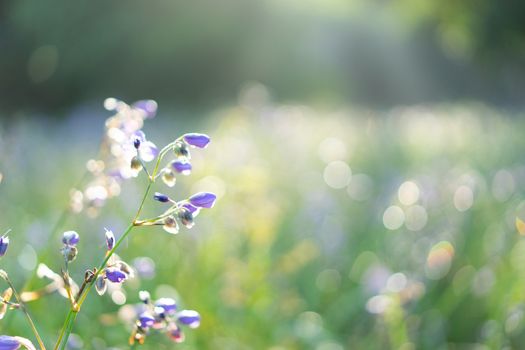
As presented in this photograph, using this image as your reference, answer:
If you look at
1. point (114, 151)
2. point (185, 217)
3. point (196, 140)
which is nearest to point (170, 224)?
point (185, 217)

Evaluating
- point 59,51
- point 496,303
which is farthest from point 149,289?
point 59,51

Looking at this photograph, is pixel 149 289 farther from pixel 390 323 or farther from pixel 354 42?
pixel 354 42

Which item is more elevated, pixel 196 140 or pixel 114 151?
pixel 114 151

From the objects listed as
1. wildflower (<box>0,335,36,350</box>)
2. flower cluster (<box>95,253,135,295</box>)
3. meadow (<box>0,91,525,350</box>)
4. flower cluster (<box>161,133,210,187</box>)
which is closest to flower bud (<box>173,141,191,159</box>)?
flower cluster (<box>161,133,210,187</box>)

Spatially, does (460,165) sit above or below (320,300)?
above

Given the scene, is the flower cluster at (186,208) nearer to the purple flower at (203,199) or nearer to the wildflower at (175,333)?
the purple flower at (203,199)

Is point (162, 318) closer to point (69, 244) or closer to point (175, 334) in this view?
point (175, 334)
